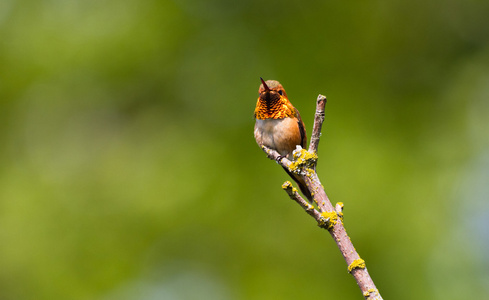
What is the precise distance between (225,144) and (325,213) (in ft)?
25.3

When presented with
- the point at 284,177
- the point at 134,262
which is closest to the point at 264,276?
the point at 284,177

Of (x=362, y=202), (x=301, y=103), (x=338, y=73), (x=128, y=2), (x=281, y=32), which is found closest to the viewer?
(x=362, y=202)

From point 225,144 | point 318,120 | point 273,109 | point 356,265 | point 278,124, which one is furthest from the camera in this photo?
point 225,144

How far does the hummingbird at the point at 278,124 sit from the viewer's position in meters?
4.57

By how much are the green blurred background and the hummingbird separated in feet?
11.7

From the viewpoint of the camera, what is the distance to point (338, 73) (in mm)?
10055

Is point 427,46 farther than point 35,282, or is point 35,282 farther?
point 427,46

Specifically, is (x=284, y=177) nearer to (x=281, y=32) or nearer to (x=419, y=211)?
(x=419, y=211)

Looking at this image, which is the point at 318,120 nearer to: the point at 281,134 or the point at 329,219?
the point at 329,219

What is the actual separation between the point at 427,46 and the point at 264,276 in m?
5.19

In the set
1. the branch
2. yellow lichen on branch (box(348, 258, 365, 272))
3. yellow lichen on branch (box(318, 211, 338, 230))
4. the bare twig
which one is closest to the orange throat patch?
the branch

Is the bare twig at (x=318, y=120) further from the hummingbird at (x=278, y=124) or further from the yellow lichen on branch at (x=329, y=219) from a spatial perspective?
the hummingbird at (x=278, y=124)

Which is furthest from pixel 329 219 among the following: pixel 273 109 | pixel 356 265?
pixel 273 109

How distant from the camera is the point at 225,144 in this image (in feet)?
32.8
